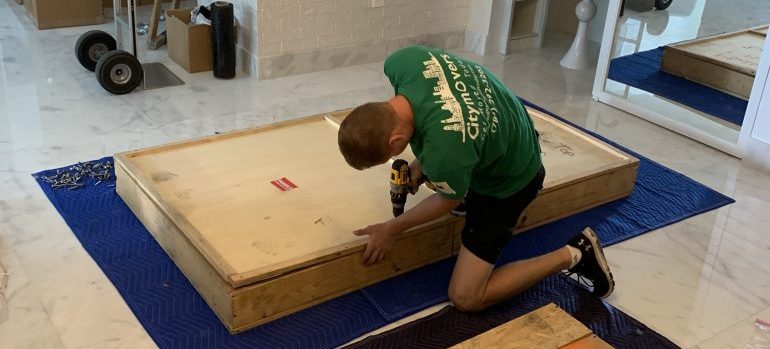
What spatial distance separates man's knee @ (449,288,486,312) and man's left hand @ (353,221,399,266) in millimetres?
270

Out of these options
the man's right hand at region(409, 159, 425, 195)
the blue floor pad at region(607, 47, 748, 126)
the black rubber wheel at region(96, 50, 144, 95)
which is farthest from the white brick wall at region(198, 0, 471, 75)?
the man's right hand at region(409, 159, 425, 195)

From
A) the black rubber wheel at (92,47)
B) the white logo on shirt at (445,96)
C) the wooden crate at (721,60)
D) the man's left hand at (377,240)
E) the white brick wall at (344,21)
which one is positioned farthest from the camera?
the white brick wall at (344,21)

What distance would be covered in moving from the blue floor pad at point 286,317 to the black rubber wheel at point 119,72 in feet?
3.11

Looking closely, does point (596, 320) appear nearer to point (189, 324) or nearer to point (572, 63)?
point (189, 324)

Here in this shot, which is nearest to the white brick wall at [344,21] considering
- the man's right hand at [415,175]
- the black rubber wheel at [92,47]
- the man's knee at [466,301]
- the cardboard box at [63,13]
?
the black rubber wheel at [92,47]

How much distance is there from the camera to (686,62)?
425 centimetres

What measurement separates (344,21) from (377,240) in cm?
256

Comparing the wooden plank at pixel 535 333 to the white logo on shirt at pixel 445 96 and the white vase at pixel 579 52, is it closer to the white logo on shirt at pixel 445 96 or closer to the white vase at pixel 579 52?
the white logo on shirt at pixel 445 96

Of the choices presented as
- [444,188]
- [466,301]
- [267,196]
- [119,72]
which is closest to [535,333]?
[466,301]

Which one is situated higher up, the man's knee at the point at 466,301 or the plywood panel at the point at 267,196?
the plywood panel at the point at 267,196

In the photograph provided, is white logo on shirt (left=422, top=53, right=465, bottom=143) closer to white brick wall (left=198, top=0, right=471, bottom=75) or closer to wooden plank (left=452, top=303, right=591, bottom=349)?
wooden plank (left=452, top=303, right=591, bottom=349)

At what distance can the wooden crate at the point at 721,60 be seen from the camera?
391cm

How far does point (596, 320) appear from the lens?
103 inches

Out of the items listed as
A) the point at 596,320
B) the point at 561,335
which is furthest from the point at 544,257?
the point at 561,335
